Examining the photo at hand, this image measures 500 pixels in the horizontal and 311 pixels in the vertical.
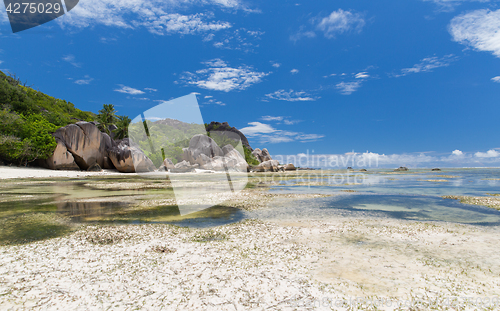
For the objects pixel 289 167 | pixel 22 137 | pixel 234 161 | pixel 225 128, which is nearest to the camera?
pixel 22 137

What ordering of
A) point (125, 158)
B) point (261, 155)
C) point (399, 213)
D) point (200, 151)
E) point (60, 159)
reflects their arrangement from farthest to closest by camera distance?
point (261, 155) → point (200, 151) → point (125, 158) → point (60, 159) → point (399, 213)

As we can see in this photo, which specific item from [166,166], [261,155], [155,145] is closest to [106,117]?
[155,145]

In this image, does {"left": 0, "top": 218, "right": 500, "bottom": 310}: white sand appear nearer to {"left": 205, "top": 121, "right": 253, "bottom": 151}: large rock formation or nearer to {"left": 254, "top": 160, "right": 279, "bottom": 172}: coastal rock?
{"left": 254, "top": 160, "right": 279, "bottom": 172}: coastal rock

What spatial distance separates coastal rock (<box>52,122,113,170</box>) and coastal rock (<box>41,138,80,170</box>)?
1.28 feet

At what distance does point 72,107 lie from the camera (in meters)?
81.6

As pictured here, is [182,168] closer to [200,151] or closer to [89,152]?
[200,151]

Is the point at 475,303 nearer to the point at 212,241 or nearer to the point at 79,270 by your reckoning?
the point at 212,241

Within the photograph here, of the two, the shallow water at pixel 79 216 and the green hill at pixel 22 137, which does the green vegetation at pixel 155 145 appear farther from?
the shallow water at pixel 79 216

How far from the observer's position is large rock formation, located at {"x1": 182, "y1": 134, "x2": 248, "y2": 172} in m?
72.5

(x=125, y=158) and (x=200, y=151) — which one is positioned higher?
(x=200, y=151)

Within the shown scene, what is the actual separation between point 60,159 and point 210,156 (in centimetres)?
4247

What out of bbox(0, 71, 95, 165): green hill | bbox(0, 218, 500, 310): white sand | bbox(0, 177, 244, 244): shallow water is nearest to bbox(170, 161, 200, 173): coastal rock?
bbox(0, 71, 95, 165): green hill

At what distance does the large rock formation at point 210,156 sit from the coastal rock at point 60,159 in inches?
1250

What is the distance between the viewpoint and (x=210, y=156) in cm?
7831
